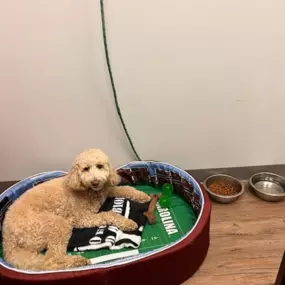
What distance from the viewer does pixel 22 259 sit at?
1.49 metres

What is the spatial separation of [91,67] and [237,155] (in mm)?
985

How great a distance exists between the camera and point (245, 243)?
1775 mm

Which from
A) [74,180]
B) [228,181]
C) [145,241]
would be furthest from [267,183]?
[74,180]

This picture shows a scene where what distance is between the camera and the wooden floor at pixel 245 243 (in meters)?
1.60

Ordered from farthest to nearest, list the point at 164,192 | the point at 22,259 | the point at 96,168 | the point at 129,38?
the point at 164,192
the point at 129,38
the point at 96,168
the point at 22,259

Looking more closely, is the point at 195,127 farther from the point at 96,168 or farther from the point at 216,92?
the point at 96,168

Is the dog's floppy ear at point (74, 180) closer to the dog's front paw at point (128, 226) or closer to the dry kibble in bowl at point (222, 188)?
the dog's front paw at point (128, 226)

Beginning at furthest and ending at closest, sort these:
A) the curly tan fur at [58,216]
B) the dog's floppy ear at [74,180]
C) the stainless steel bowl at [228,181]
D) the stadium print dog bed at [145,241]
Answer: the stainless steel bowl at [228,181] → the dog's floppy ear at [74,180] → the curly tan fur at [58,216] → the stadium print dog bed at [145,241]

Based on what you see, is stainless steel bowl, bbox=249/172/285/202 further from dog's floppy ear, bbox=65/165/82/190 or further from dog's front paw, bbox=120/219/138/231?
dog's floppy ear, bbox=65/165/82/190

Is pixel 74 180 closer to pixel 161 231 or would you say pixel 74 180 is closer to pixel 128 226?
pixel 128 226

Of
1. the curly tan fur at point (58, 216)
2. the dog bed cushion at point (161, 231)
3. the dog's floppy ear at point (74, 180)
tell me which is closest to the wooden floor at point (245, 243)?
the dog bed cushion at point (161, 231)

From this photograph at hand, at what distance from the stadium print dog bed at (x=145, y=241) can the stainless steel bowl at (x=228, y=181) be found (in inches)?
7.9

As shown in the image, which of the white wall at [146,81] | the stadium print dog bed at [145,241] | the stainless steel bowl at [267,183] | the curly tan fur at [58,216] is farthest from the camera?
the stainless steel bowl at [267,183]

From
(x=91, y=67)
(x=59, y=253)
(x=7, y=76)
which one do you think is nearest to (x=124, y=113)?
(x=91, y=67)
